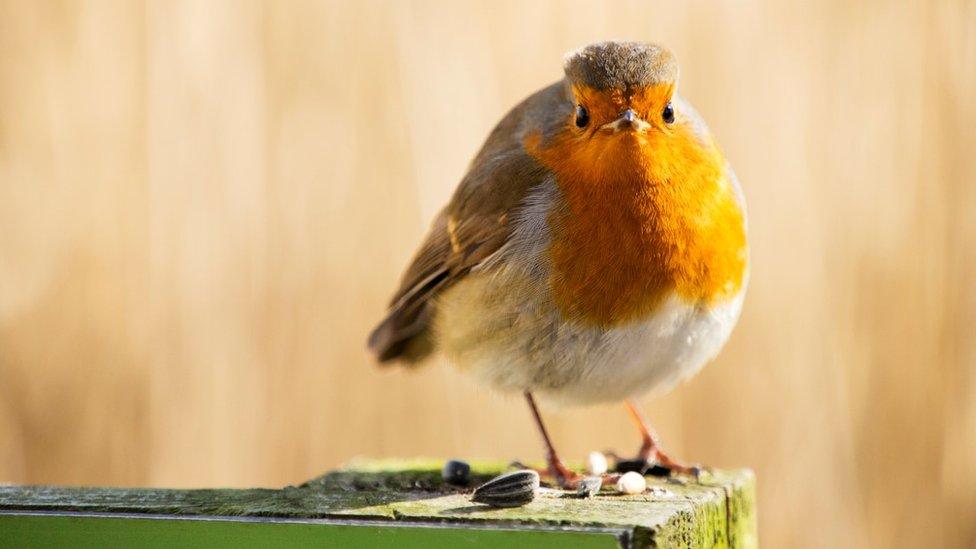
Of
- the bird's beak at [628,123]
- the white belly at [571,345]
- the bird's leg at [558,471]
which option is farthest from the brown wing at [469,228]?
the bird's leg at [558,471]

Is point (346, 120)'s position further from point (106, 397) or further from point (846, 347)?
point (846, 347)

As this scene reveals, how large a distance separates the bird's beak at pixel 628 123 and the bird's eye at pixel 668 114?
79mm

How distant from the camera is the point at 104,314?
162 inches

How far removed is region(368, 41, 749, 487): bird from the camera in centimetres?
253

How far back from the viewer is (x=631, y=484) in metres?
2.27

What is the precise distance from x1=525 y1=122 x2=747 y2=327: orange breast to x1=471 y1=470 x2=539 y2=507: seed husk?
20.5 inches

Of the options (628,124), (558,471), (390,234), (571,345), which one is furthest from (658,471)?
(390,234)

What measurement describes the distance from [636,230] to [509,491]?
2.23 ft

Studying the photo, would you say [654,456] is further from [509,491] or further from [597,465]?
[509,491]

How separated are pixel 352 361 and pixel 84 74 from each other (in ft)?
4.20

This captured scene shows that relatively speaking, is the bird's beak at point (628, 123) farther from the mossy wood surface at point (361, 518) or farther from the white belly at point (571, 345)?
the mossy wood surface at point (361, 518)

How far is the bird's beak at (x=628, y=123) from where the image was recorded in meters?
2.46

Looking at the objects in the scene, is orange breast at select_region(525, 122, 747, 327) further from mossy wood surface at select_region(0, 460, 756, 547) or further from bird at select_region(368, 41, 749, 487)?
mossy wood surface at select_region(0, 460, 756, 547)

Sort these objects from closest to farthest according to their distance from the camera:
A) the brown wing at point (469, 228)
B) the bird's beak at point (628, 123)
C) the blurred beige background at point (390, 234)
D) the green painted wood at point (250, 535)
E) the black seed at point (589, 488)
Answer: the green painted wood at point (250, 535) < the black seed at point (589, 488) < the bird's beak at point (628, 123) < the brown wing at point (469, 228) < the blurred beige background at point (390, 234)
